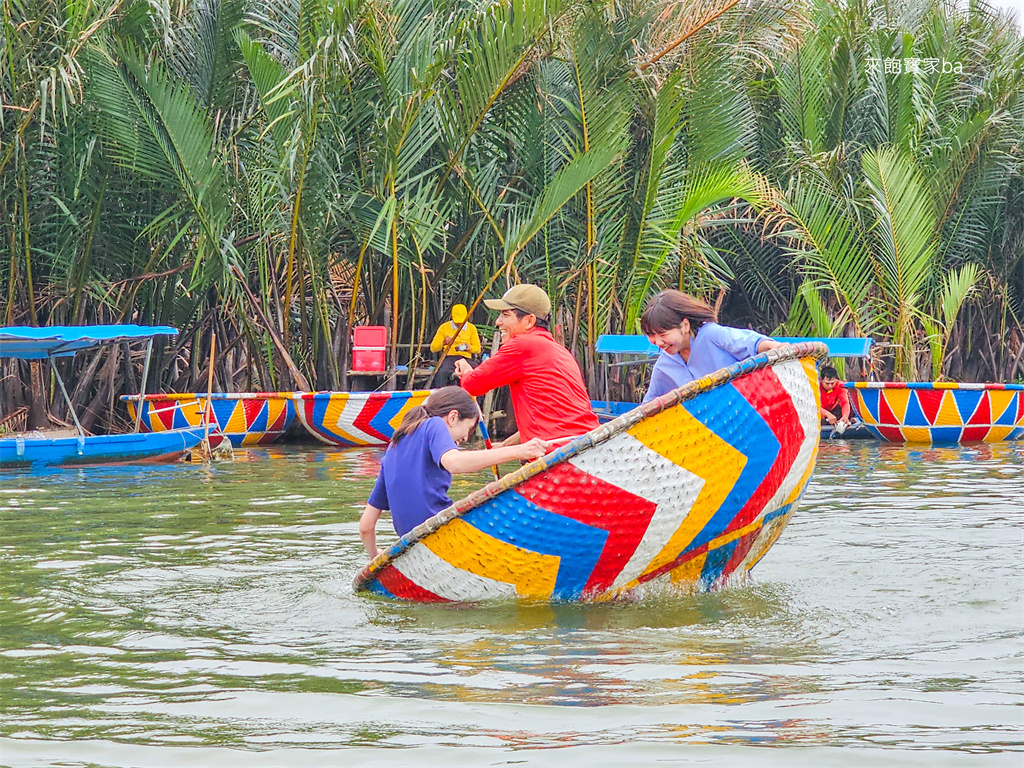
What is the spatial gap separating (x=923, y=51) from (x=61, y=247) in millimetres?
11389

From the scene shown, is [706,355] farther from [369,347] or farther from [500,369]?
[369,347]

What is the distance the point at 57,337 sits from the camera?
1286 cm

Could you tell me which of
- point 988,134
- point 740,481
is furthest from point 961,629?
point 988,134

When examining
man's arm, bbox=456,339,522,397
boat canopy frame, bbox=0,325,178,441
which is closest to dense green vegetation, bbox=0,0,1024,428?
boat canopy frame, bbox=0,325,178,441

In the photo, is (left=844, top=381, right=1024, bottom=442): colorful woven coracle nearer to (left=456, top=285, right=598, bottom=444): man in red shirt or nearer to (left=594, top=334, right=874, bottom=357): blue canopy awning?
(left=594, top=334, right=874, bottom=357): blue canopy awning

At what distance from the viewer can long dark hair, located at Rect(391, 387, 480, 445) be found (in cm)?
603

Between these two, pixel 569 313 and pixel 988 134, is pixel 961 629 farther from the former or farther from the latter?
pixel 988 134

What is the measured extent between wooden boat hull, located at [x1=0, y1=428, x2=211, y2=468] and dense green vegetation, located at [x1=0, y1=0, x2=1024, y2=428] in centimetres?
212

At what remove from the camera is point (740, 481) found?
5742 millimetres

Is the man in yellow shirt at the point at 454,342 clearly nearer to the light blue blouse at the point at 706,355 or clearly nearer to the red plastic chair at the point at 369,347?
the red plastic chair at the point at 369,347

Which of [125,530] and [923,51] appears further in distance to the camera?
[923,51]

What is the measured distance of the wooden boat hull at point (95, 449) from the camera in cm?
1277

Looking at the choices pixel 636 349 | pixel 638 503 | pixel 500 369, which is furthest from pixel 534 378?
pixel 636 349
